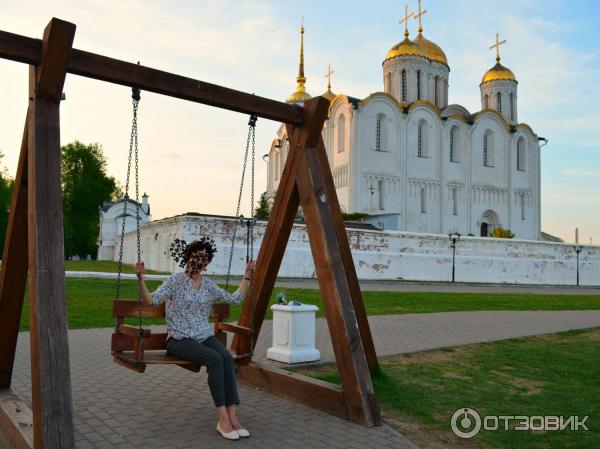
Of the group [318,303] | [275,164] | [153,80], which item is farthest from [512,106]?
[153,80]

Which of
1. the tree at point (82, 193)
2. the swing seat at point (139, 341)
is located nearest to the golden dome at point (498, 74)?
the tree at point (82, 193)

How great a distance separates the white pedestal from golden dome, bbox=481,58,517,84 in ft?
198

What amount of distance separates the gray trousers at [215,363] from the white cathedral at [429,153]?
3827cm

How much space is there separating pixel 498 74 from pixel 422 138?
51.5 feet

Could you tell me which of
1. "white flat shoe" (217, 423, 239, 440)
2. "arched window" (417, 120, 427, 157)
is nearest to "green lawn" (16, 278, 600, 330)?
"white flat shoe" (217, 423, 239, 440)

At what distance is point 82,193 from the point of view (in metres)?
58.3

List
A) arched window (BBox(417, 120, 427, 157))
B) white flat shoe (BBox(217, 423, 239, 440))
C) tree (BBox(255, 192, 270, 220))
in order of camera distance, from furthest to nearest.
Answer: arched window (BBox(417, 120, 427, 157)), tree (BBox(255, 192, 270, 220)), white flat shoe (BBox(217, 423, 239, 440))

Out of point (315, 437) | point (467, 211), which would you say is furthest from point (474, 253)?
point (315, 437)

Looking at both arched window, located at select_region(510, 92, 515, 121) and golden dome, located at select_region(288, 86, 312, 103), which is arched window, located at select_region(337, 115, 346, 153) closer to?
golden dome, located at select_region(288, 86, 312, 103)

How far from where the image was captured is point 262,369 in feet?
20.5

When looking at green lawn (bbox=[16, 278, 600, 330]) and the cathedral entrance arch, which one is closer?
green lawn (bbox=[16, 278, 600, 330])

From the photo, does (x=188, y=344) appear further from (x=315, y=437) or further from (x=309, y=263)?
(x=309, y=263)

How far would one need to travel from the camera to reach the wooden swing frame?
3.89 m

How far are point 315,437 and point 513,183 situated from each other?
57539 mm
